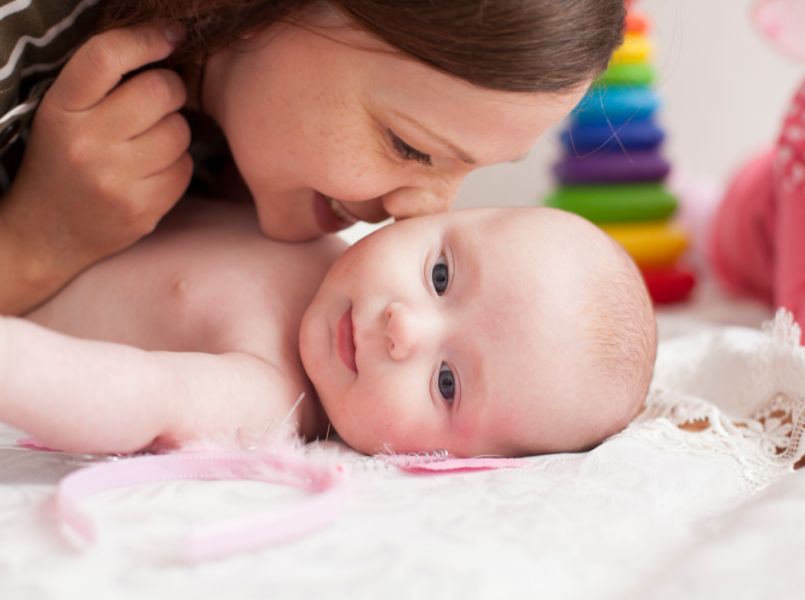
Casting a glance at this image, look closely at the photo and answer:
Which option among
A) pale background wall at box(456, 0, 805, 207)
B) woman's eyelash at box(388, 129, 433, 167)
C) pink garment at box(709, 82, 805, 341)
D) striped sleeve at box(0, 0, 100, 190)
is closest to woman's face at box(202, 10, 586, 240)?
woman's eyelash at box(388, 129, 433, 167)

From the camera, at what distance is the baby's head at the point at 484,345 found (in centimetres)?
96

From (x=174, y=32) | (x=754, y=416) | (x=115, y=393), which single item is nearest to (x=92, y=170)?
(x=174, y=32)

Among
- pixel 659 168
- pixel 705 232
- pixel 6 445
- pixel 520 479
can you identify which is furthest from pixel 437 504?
pixel 705 232

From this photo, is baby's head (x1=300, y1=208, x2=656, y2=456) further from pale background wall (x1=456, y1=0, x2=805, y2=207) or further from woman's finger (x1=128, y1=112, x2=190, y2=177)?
pale background wall (x1=456, y1=0, x2=805, y2=207)

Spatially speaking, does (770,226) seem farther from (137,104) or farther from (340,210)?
(137,104)

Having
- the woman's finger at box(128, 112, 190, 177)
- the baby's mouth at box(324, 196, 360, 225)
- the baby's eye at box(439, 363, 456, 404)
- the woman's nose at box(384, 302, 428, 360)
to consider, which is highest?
the woman's finger at box(128, 112, 190, 177)

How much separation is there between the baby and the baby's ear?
1.24 meters

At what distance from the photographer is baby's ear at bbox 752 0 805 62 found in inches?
79.2

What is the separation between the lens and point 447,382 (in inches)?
38.9

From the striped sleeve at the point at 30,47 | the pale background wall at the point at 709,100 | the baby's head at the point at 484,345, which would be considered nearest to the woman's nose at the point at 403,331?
the baby's head at the point at 484,345

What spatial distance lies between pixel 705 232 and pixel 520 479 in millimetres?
1760

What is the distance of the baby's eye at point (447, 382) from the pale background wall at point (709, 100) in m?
2.05

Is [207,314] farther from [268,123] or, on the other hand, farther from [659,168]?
[659,168]

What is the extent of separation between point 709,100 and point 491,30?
8.20ft
